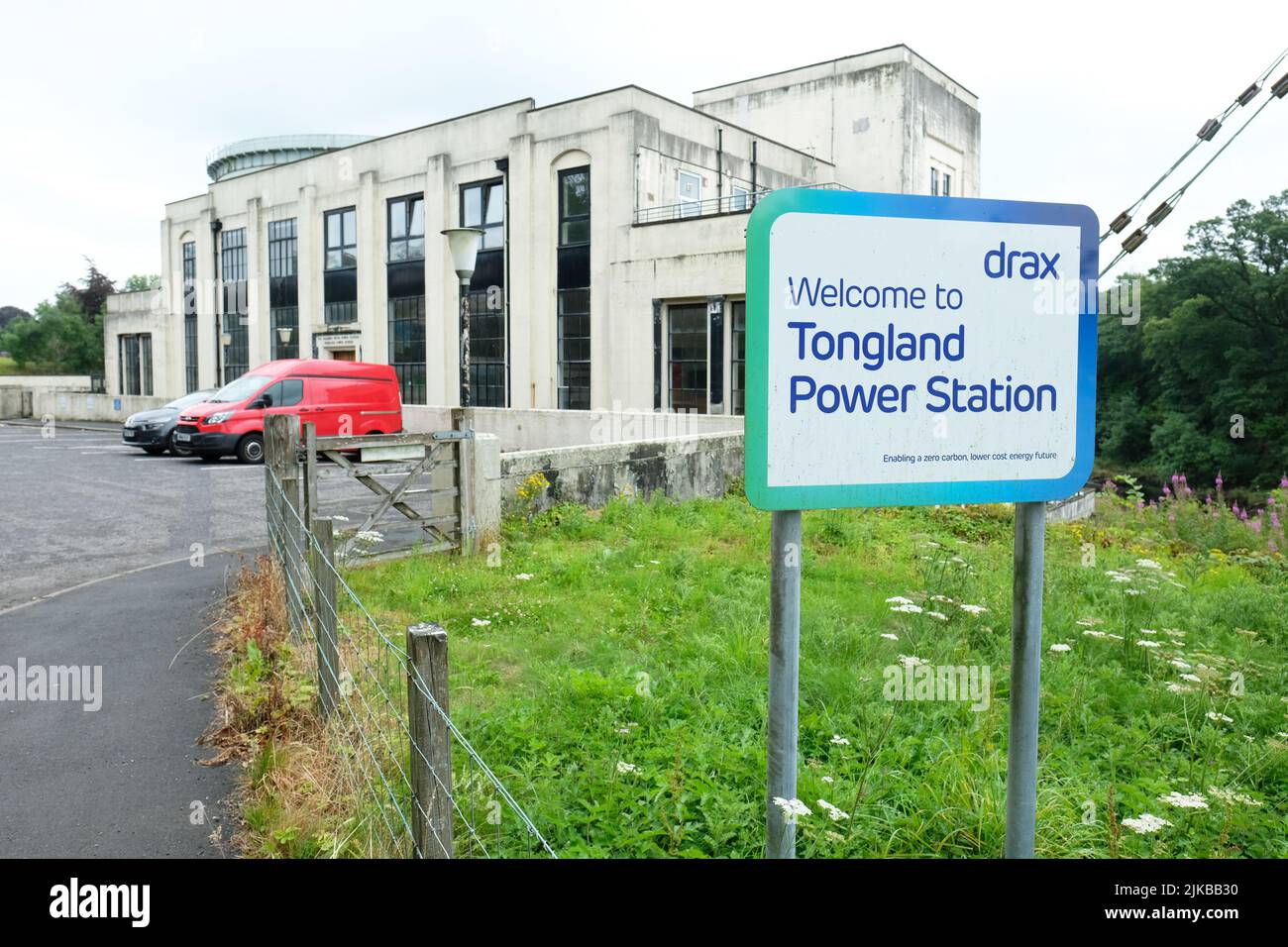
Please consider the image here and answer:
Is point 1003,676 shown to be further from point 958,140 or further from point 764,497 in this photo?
point 958,140

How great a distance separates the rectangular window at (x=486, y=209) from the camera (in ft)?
98.1

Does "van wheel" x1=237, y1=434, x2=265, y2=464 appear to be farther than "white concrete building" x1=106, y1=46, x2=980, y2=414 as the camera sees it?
No

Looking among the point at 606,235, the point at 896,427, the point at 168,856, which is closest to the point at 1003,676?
the point at 896,427

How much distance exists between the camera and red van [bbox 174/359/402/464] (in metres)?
19.8

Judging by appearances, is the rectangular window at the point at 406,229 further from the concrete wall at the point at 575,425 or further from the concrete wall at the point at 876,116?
the concrete wall at the point at 876,116

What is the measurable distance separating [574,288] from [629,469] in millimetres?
16976

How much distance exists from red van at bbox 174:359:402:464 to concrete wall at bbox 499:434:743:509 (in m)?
9.22

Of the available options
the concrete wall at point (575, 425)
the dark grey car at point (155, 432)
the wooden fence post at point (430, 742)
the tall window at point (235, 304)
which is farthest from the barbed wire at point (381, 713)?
the tall window at point (235, 304)

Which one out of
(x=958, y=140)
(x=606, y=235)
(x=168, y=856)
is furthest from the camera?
(x=958, y=140)

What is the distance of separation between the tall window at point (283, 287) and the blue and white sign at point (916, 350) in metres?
37.8

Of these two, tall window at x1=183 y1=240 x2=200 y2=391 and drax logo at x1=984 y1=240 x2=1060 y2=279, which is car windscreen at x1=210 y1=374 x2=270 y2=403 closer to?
drax logo at x1=984 y1=240 x2=1060 y2=279

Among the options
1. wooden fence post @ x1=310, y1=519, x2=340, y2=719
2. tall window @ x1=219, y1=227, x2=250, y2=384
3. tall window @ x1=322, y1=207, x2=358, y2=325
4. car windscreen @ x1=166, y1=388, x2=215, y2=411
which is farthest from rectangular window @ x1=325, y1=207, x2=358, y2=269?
wooden fence post @ x1=310, y1=519, x2=340, y2=719
